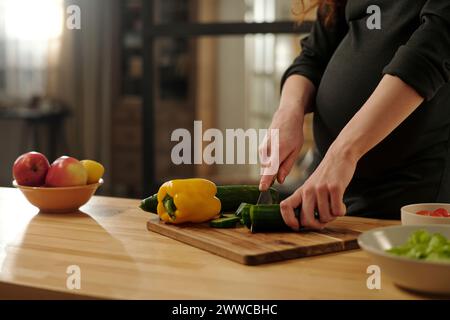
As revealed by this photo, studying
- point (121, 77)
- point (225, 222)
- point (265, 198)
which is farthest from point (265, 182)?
point (121, 77)

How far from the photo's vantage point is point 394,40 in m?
1.60

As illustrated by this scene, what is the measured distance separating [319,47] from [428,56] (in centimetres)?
54

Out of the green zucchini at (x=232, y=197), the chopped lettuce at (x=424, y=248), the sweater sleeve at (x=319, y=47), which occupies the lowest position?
the green zucchini at (x=232, y=197)

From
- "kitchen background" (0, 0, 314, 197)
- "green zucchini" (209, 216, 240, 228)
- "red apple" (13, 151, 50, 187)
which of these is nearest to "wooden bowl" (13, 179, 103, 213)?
"red apple" (13, 151, 50, 187)

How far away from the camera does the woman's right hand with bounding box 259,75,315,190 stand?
158 centimetres

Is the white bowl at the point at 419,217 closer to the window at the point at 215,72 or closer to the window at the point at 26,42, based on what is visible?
the window at the point at 215,72

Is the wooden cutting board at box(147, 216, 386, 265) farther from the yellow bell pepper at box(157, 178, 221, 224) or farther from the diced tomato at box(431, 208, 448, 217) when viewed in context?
the diced tomato at box(431, 208, 448, 217)

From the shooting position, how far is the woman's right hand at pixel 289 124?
1.58 meters

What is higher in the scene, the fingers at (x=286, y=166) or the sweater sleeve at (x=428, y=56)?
the sweater sleeve at (x=428, y=56)

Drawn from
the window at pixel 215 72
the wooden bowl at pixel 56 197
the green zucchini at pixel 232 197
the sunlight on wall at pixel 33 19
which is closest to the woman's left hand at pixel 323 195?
the green zucchini at pixel 232 197

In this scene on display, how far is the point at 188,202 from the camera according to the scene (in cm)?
143

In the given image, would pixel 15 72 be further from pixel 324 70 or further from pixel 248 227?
pixel 248 227

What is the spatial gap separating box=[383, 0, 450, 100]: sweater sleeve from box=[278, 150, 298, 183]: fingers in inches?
12.7

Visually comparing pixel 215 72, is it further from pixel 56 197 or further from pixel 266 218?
pixel 266 218
